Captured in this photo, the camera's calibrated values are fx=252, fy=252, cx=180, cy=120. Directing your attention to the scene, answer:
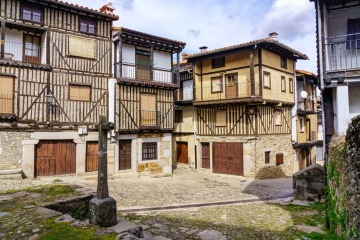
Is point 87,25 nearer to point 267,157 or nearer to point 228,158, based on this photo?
point 228,158

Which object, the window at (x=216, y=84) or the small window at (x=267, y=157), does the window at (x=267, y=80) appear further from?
the small window at (x=267, y=157)

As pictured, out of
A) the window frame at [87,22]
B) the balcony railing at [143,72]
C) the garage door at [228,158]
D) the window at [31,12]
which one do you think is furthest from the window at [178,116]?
the window at [31,12]

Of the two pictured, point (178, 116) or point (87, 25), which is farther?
point (178, 116)

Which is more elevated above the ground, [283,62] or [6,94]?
[283,62]

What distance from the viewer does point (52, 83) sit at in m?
14.7

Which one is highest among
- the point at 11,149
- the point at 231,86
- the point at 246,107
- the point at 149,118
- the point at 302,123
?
the point at 231,86

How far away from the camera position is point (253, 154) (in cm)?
1842

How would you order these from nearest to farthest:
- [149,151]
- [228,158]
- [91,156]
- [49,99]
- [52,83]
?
1. [49,99]
2. [52,83]
3. [91,156]
4. [149,151]
5. [228,158]

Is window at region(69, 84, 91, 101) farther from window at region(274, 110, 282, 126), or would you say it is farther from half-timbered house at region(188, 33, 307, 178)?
window at region(274, 110, 282, 126)

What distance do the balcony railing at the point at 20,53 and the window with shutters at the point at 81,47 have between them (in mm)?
1820

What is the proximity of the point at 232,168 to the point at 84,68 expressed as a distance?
12.7 meters

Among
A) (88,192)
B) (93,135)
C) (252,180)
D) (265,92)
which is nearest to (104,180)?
(88,192)

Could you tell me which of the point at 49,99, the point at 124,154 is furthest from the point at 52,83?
the point at 124,154

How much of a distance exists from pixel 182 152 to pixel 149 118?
671cm
